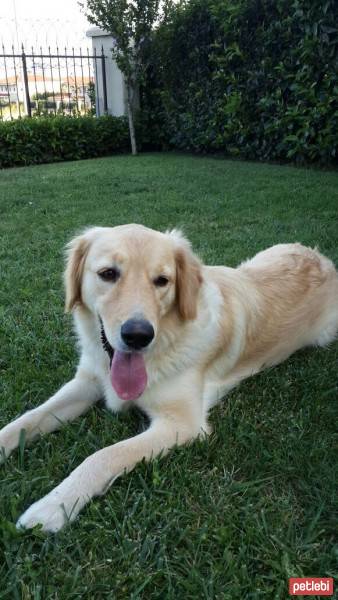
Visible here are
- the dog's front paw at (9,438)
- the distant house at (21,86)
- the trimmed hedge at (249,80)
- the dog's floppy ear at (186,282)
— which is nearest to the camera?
the dog's front paw at (9,438)

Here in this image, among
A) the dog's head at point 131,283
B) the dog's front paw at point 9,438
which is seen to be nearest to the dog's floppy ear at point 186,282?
the dog's head at point 131,283

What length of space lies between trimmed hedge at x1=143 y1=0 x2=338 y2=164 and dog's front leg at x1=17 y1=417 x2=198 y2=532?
7.51m

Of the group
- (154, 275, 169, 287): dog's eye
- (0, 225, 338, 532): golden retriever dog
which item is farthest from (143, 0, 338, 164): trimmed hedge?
(154, 275, 169, 287): dog's eye

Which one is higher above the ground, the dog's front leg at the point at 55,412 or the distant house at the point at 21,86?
the distant house at the point at 21,86

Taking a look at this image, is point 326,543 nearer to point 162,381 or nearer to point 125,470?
point 125,470

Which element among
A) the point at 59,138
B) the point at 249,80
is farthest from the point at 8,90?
the point at 249,80

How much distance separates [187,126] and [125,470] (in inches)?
448

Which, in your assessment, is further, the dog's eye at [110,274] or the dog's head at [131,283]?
the dog's eye at [110,274]

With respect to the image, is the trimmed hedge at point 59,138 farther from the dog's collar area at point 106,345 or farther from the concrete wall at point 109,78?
the dog's collar area at point 106,345

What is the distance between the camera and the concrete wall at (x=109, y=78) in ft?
44.8

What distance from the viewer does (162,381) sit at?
93.1 inches

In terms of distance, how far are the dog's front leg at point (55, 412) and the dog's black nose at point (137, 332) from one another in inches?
22.7

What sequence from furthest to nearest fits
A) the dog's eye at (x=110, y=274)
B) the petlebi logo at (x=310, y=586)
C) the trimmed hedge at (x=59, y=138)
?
the trimmed hedge at (x=59, y=138), the dog's eye at (x=110, y=274), the petlebi logo at (x=310, y=586)

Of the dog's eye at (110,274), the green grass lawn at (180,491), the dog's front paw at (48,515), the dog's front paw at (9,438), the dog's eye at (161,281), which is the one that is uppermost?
the dog's eye at (110,274)
